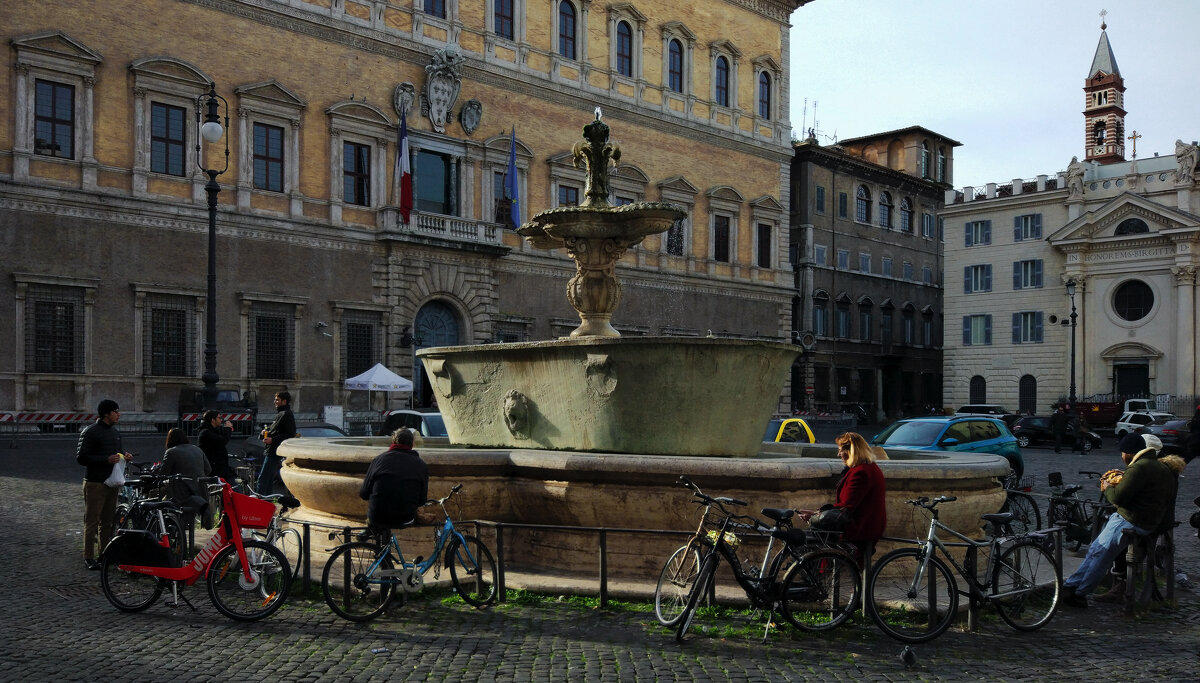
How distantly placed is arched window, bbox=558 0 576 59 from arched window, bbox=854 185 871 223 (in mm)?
21443

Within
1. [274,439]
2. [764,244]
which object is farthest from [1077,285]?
[274,439]

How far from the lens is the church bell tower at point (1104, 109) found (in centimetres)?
5822

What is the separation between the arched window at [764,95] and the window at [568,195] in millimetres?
11086

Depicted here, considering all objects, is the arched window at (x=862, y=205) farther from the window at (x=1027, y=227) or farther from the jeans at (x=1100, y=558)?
the jeans at (x=1100, y=558)

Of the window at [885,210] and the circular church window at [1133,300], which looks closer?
the circular church window at [1133,300]

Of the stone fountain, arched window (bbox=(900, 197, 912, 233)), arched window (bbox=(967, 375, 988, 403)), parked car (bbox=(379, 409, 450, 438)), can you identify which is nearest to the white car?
arched window (bbox=(967, 375, 988, 403))

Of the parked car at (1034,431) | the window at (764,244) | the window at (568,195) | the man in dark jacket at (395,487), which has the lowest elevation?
the parked car at (1034,431)

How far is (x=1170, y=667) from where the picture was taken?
679cm

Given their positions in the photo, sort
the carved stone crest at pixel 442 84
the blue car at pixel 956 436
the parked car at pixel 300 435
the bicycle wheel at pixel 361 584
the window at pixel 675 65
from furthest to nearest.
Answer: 1. the window at pixel 675 65
2. the carved stone crest at pixel 442 84
3. the blue car at pixel 956 436
4. the parked car at pixel 300 435
5. the bicycle wheel at pixel 361 584

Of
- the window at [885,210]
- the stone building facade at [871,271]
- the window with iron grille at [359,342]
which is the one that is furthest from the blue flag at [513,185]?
the window at [885,210]

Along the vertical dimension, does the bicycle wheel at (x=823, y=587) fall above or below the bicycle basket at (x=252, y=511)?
below

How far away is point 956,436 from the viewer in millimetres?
17797

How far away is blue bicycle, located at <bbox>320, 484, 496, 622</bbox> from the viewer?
7.68 m

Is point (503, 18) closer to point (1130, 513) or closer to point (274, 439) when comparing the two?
point (274, 439)
